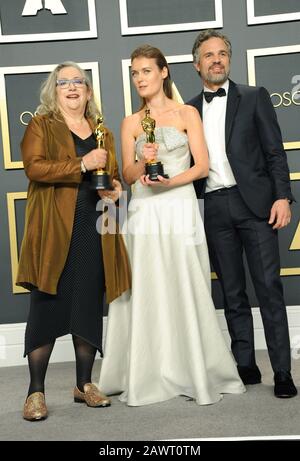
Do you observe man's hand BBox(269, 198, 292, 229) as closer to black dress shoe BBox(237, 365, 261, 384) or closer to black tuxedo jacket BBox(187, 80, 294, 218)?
black tuxedo jacket BBox(187, 80, 294, 218)

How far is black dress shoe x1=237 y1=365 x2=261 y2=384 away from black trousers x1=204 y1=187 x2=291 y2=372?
2cm

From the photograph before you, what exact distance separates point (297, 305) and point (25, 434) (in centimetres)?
226

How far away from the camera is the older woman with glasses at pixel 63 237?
2984mm

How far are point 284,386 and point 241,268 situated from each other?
608 millimetres

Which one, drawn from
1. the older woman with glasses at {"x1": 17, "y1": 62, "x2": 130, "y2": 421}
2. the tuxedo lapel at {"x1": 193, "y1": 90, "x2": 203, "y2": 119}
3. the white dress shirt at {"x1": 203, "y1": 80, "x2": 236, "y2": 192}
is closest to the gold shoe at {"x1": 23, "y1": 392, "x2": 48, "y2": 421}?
the older woman with glasses at {"x1": 17, "y1": 62, "x2": 130, "y2": 421}

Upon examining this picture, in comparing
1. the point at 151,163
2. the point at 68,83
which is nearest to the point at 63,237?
the point at 151,163

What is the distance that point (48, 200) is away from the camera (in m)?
3.02

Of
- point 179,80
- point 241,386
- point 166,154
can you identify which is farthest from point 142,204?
point 179,80

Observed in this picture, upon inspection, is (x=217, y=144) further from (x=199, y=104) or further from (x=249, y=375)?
(x=249, y=375)

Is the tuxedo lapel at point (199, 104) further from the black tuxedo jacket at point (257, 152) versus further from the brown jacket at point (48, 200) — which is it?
the brown jacket at point (48, 200)

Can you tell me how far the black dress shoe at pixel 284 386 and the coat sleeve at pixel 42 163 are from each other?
4.13ft

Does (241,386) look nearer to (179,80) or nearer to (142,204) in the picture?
(142,204)

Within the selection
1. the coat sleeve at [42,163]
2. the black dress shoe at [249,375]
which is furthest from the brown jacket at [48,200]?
the black dress shoe at [249,375]

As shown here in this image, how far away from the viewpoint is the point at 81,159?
2990 mm
